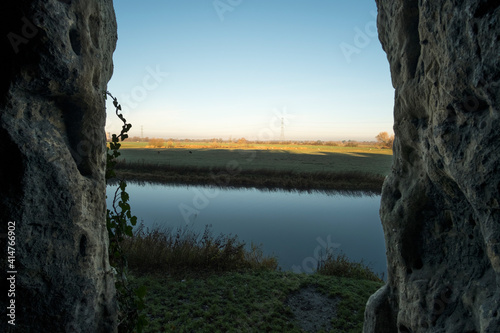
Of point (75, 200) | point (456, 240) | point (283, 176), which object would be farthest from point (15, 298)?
point (283, 176)

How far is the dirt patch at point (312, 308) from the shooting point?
17.3 ft

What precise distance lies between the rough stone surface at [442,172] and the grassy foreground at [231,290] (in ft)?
6.56

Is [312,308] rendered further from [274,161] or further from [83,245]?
[274,161]

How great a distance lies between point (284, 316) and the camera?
539 centimetres

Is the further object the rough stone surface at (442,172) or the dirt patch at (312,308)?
the dirt patch at (312,308)

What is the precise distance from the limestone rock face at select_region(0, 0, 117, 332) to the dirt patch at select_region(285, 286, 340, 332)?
11.8ft

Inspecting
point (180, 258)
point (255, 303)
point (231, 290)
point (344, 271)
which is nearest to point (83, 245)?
point (255, 303)

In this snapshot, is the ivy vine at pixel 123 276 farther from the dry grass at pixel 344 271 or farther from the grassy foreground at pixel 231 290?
the dry grass at pixel 344 271

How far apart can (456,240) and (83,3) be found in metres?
3.86

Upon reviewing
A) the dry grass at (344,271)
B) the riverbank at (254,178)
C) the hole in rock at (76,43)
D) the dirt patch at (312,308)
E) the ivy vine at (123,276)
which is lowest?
the dry grass at (344,271)

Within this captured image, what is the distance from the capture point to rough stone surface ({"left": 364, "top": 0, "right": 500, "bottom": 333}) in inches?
77.9

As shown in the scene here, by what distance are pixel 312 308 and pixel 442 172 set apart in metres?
4.12

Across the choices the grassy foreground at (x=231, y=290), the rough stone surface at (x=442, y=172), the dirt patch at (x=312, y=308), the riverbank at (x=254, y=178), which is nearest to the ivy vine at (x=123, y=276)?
the grassy foreground at (x=231, y=290)

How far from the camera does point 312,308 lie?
19.1 feet
